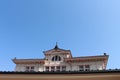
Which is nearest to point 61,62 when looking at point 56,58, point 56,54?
point 56,58

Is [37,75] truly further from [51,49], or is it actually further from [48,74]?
[51,49]

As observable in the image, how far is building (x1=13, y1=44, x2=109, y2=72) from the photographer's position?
1187 inches

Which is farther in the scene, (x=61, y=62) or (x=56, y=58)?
(x=56, y=58)

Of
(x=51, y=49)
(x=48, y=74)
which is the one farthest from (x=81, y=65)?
(x=48, y=74)

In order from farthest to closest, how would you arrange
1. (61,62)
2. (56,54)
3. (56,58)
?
(56,54) < (56,58) < (61,62)

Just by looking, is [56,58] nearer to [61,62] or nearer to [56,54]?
[56,54]

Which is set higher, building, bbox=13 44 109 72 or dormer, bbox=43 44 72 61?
dormer, bbox=43 44 72 61

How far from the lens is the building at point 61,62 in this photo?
30141 mm

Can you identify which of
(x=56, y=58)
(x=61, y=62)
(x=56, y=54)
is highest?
(x=56, y=54)

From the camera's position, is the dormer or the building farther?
the dormer

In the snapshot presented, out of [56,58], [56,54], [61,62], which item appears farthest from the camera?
[56,54]

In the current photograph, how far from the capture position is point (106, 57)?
3009 centimetres

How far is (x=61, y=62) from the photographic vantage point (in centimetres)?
3156

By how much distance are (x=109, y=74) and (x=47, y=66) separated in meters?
19.6
